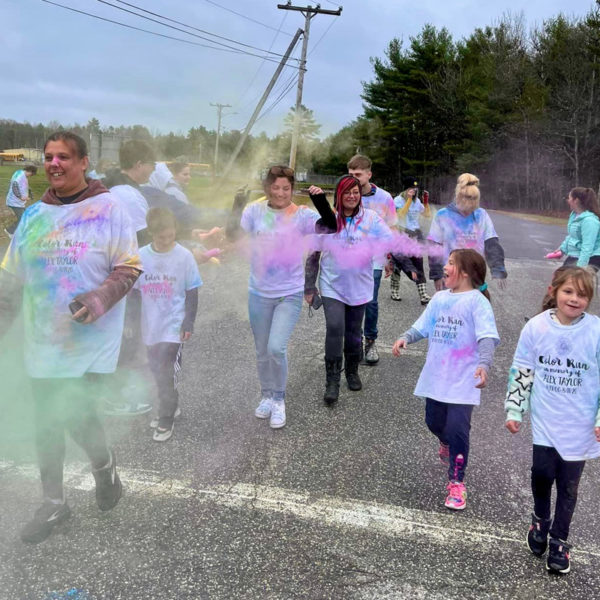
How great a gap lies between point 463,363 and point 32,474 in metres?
2.50

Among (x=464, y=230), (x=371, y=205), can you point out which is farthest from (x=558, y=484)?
(x=371, y=205)

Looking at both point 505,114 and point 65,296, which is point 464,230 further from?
point 505,114

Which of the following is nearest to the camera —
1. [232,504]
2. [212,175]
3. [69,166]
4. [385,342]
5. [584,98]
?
[69,166]

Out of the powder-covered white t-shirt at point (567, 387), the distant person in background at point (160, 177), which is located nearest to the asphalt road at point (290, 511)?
the powder-covered white t-shirt at point (567, 387)

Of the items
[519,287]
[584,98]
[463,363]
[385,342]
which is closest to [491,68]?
[584,98]

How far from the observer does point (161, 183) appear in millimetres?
4801

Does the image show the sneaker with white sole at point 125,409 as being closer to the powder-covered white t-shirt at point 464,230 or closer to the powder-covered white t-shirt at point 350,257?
the powder-covered white t-shirt at point 350,257

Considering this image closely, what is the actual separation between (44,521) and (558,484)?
2.41 meters

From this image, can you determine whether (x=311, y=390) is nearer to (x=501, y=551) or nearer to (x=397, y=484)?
(x=397, y=484)

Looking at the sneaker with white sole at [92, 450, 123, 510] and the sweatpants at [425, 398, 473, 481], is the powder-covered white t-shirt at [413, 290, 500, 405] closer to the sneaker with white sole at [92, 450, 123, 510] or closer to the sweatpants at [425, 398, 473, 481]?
the sweatpants at [425, 398, 473, 481]

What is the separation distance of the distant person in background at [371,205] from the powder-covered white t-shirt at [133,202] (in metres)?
1.88

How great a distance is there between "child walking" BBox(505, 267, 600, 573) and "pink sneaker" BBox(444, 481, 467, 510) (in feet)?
1.27

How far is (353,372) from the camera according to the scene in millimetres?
4645

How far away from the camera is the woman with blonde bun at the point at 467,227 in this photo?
4535 millimetres
